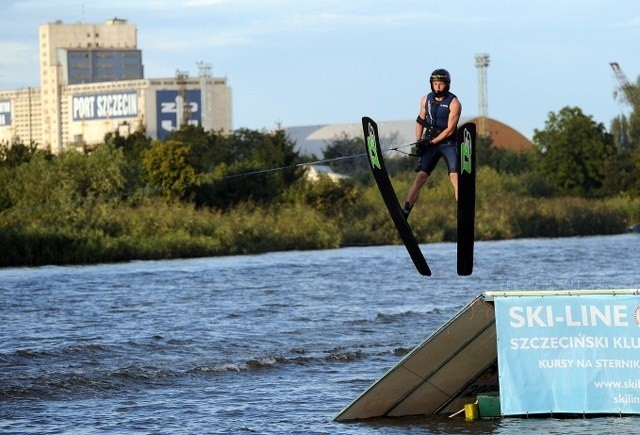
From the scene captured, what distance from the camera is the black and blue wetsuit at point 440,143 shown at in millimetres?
15414

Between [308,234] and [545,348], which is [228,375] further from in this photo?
[308,234]

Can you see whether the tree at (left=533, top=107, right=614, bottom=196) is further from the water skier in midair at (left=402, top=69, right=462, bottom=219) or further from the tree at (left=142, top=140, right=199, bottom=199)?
the water skier in midair at (left=402, top=69, right=462, bottom=219)

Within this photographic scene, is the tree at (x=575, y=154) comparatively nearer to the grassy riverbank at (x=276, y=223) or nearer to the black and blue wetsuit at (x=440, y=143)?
the grassy riverbank at (x=276, y=223)

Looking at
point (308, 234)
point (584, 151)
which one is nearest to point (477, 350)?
point (308, 234)

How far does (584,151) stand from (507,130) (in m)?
55.4

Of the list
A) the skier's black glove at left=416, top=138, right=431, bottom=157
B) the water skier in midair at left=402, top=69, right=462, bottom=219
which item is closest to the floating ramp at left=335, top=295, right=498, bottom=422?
the water skier in midair at left=402, top=69, right=462, bottom=219

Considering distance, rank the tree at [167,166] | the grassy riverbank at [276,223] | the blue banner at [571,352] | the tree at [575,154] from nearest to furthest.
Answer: the blue banner at [571,352]
the grassy riverbank at [276,223]
the tree at [167,166]
the tree at [575,154]

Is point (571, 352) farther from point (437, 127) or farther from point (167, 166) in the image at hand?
point (167, 166)

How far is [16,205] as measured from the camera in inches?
2549

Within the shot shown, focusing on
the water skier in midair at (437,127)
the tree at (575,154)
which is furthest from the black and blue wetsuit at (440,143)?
the tree at (575,154)

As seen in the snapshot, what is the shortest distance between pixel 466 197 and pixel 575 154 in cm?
8294

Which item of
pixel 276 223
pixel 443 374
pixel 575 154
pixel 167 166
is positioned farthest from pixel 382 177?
pixel 575 154

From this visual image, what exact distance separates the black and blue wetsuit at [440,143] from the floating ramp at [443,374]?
1.72 metres

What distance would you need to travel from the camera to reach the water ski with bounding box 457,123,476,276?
15648mm
